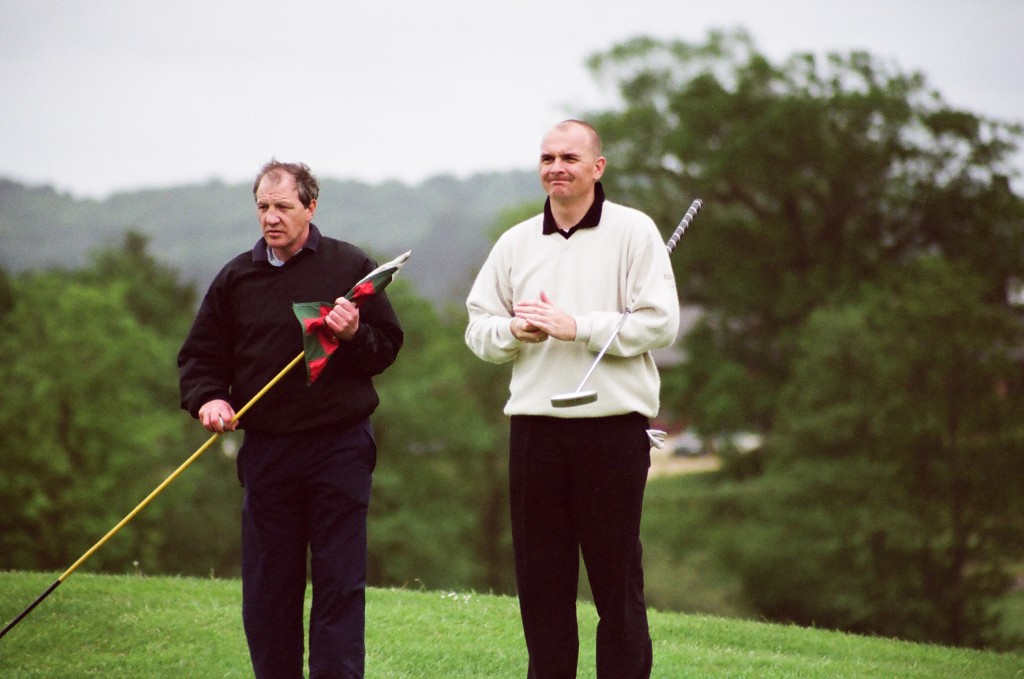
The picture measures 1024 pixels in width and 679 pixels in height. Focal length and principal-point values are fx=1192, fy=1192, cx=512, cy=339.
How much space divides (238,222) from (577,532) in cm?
4868

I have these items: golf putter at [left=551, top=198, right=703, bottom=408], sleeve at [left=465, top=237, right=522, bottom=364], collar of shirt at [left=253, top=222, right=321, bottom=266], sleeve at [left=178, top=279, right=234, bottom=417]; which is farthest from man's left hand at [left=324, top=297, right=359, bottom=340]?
golf putter at [left=551, top=198, right=703, bottom=408]

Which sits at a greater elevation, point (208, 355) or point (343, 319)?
point (343, 319)

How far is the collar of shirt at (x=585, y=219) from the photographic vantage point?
14.7 feet

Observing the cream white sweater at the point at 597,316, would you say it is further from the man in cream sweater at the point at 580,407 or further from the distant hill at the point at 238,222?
the distant hill at the point at 238,222

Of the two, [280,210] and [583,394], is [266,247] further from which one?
[583,394]

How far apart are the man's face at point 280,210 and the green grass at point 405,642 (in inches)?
95.4

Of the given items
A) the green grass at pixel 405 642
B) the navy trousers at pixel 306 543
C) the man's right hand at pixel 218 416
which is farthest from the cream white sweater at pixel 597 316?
the green grass at pixel 405 642

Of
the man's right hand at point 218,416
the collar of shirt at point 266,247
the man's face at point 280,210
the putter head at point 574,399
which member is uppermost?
the man's face at point 280,210

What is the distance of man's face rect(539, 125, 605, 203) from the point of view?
4426mm

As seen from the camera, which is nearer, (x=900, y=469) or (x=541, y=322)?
(x=541, y=322)

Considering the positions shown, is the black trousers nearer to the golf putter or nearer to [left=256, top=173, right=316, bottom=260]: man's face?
the golf putter

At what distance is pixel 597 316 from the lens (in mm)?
4336

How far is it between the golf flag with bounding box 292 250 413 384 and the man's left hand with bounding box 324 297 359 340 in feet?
0.13

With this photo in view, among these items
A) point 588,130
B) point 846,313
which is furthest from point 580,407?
point 846,313
